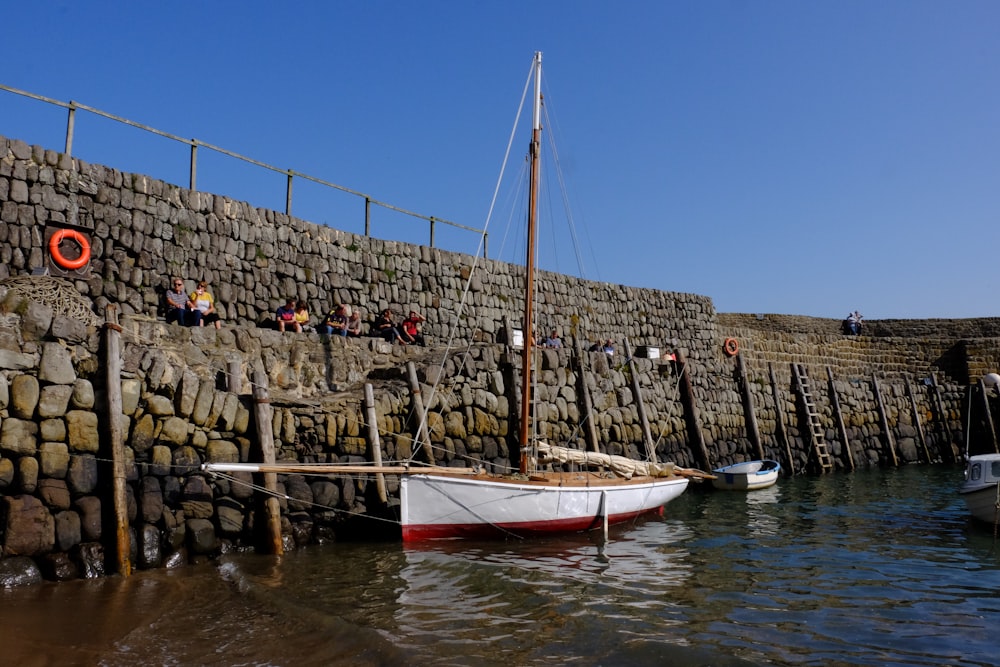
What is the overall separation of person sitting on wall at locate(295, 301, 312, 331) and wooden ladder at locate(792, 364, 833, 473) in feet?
58.0

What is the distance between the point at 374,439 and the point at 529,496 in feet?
9.10

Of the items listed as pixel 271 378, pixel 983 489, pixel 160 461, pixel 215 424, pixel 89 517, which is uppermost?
pixel 271 378

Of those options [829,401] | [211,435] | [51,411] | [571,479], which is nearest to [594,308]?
[829,401]

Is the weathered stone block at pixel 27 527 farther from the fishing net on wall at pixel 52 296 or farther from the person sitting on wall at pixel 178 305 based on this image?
the person sitting on wall at pixel 178 305

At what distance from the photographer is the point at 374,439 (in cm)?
1334

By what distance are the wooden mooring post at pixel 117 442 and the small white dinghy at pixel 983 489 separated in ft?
45.5

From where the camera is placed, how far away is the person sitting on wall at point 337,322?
17219mm

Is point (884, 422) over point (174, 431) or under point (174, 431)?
over

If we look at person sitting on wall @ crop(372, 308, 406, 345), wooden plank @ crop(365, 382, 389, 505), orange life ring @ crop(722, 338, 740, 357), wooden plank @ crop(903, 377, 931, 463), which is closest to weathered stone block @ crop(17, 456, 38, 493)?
wooden plank @ crop(365, 382, 389, 505)

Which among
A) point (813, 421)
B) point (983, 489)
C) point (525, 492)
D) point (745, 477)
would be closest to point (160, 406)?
point (525, 492)

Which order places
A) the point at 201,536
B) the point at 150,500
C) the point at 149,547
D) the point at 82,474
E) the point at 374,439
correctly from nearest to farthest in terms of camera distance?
the point at 82,474 < the point at 149,547 < the point at 150,500 < the point at 201,536 < the point at 374,439

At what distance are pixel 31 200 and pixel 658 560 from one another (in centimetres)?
1262

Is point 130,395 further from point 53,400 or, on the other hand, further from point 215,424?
point 215,424

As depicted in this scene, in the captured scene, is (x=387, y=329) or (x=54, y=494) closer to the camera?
(x=54, y=494)
